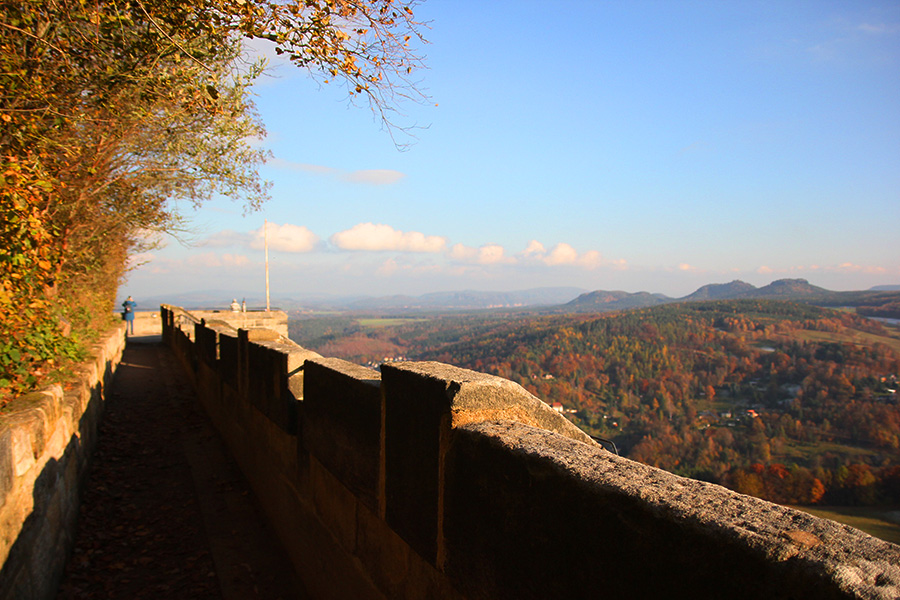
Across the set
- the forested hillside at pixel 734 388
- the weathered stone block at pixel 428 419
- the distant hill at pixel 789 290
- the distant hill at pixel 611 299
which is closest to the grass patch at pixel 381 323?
the forested hillside at pixel 734 388

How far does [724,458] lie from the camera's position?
111ft

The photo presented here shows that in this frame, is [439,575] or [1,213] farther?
[1,213]

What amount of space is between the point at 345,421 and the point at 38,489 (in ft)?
6.45

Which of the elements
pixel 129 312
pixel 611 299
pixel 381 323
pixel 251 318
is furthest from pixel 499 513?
pixel 611 299

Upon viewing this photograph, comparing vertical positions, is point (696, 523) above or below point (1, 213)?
below

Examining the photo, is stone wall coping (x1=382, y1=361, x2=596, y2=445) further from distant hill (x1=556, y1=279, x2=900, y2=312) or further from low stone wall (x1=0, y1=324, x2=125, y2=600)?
distant hill (x1=556, y1=279, x2=900, y2=312)

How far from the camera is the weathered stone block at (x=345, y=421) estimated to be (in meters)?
2.31

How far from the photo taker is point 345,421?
2602 millimetres

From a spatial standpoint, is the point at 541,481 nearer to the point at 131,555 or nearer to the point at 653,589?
the point at 653,589

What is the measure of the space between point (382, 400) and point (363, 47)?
3.49 metres

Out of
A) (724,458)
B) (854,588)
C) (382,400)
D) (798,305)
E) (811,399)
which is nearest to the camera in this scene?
(854,588)

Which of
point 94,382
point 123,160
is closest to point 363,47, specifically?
point 94,382

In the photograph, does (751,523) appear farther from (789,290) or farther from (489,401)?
(789,290)

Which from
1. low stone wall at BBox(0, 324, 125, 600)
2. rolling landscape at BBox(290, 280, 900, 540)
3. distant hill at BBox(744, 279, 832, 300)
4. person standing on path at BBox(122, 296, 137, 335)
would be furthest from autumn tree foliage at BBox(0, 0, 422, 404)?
distant hill at BBox(744, 279, 832, 300)
